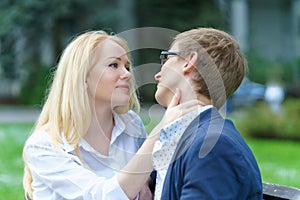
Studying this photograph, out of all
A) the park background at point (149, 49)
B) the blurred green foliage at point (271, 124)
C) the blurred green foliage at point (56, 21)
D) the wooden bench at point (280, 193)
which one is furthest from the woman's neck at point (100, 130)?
the blurred green foliage at point (56, 21)

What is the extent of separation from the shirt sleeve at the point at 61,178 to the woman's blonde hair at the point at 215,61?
0.50 metres

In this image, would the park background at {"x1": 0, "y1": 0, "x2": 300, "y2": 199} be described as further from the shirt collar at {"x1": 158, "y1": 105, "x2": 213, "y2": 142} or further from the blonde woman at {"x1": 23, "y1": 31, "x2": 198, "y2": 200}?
the shirt collar at {"x1": 158, "y1": 105, "x2": 213, "y2": 142}

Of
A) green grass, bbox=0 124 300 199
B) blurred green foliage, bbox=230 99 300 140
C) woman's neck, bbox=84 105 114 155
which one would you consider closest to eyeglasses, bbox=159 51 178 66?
woman's neck, bbox=84 105 114 155

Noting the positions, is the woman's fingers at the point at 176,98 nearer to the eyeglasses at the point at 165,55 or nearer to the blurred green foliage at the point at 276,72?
the eyeglasses at the point at 165,55

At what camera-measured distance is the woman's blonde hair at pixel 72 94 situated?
2383mm

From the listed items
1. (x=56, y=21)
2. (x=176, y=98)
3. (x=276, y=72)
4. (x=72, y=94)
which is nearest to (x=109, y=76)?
(x=72, y=94)

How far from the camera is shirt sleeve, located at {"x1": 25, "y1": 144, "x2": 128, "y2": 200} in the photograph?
2259 millimetres

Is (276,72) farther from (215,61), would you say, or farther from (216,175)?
(216,175)

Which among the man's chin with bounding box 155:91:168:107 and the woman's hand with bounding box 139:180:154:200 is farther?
the woman's hand with bounding box 139:180:154:200

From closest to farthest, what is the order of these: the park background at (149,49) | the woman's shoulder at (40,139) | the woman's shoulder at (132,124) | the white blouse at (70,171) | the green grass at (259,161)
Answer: the white blouse at (70,171) → the woman's shoulder at (40,139) → the woman's shoulder at (132,124) → the green grass at (259,161) → the park background at (149,49)

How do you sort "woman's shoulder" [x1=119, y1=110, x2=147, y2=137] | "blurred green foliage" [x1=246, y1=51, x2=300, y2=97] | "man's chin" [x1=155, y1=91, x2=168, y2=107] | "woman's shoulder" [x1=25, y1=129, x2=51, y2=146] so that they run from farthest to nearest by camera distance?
1. "blurred green foliage" [x1=246, y1=51, x2=300, y2=97]
2. "woman's shoulder" [x1=119, y1=110, x2=147, y2=137]
3. "woman's shoulder" [x1=25, y1=129, x2=51, y2=146]
4. "man's chin" [x1=155, y1=91, x2=168, y2=107]

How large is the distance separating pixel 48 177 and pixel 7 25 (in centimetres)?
1851

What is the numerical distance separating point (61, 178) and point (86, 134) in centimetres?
26

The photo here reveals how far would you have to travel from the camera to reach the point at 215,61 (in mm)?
2002
